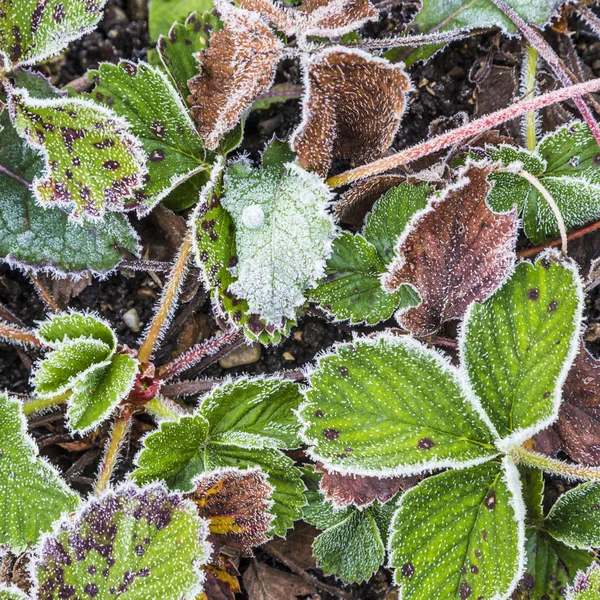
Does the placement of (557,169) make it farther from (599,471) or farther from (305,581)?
(305,581)

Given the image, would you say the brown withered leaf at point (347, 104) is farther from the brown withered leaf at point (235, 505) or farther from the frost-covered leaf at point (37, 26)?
the brown withered leaf at point (235, 505)

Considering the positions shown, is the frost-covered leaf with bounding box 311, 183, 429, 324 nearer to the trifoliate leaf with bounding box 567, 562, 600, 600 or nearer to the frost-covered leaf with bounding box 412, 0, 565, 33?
the frost-covered leaf with bounding box 412, 0, 565, 33

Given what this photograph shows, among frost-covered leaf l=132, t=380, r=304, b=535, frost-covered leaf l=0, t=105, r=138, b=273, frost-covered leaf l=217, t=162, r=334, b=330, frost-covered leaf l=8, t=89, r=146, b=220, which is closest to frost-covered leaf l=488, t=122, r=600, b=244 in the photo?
frost-covered leaf l=217, t=162, r=334, b=330

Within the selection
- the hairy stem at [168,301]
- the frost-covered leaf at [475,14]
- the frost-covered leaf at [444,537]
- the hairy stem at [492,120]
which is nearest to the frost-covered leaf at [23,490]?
the hairy stem at [168,301]

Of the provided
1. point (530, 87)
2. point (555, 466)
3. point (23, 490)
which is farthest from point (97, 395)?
point (530, 87)

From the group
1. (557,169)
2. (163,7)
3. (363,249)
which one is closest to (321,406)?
(363,249)

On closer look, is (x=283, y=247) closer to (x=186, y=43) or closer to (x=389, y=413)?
(x=389, y=413)

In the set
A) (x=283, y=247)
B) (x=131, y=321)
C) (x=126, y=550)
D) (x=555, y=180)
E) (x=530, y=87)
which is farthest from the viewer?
(x=131, y=321)
